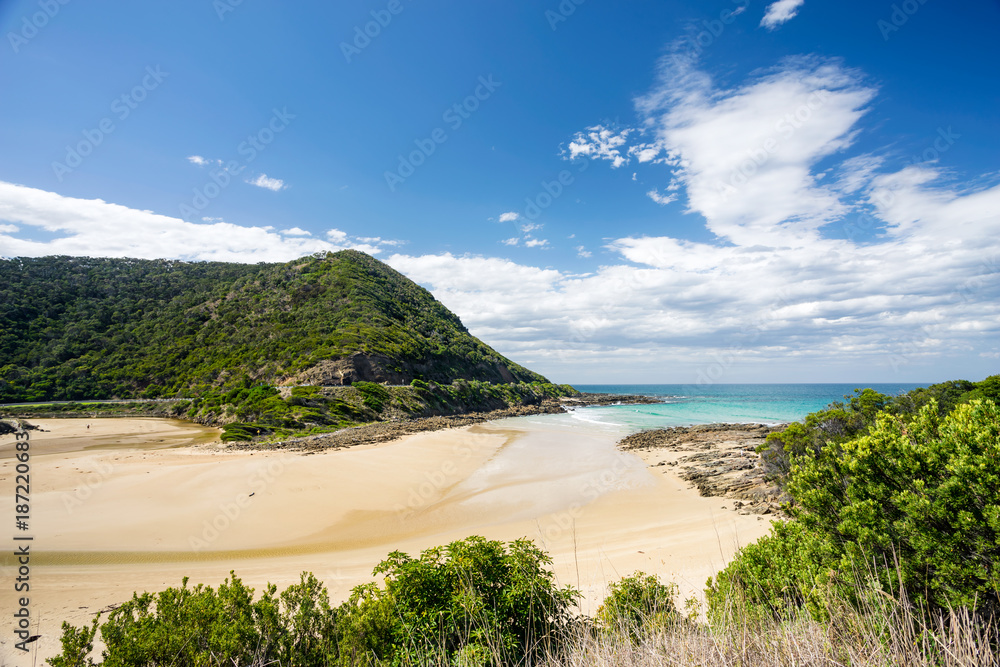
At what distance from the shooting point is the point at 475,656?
3711mm

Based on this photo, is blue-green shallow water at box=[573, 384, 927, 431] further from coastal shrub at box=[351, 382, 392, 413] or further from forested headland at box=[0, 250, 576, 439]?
coastal shrub at box=[351, 382, 392, 413]

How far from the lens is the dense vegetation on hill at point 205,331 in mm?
46469

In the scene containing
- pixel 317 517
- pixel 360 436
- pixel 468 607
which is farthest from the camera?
pixel 360 436

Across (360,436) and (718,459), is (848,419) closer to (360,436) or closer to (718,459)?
(718,459)

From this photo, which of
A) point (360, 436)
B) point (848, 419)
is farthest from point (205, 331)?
point (848, 419)

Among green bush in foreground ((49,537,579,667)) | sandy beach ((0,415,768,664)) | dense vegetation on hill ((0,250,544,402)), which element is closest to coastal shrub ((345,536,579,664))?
green bush in foreground ((49,537,579,667))

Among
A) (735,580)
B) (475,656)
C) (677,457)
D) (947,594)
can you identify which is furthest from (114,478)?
(677,457)

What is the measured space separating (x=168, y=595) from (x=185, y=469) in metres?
14.6

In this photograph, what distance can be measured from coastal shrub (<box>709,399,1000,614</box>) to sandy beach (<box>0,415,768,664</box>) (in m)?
2.63

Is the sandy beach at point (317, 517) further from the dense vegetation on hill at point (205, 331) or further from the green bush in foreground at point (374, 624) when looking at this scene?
the dense vegetation on hill at point (205, 331)

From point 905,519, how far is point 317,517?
13.1m

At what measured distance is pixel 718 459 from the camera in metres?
20.5

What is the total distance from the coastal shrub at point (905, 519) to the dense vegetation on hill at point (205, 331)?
43.9 meters

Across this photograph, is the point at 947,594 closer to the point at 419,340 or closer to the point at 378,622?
the point at 378,622
